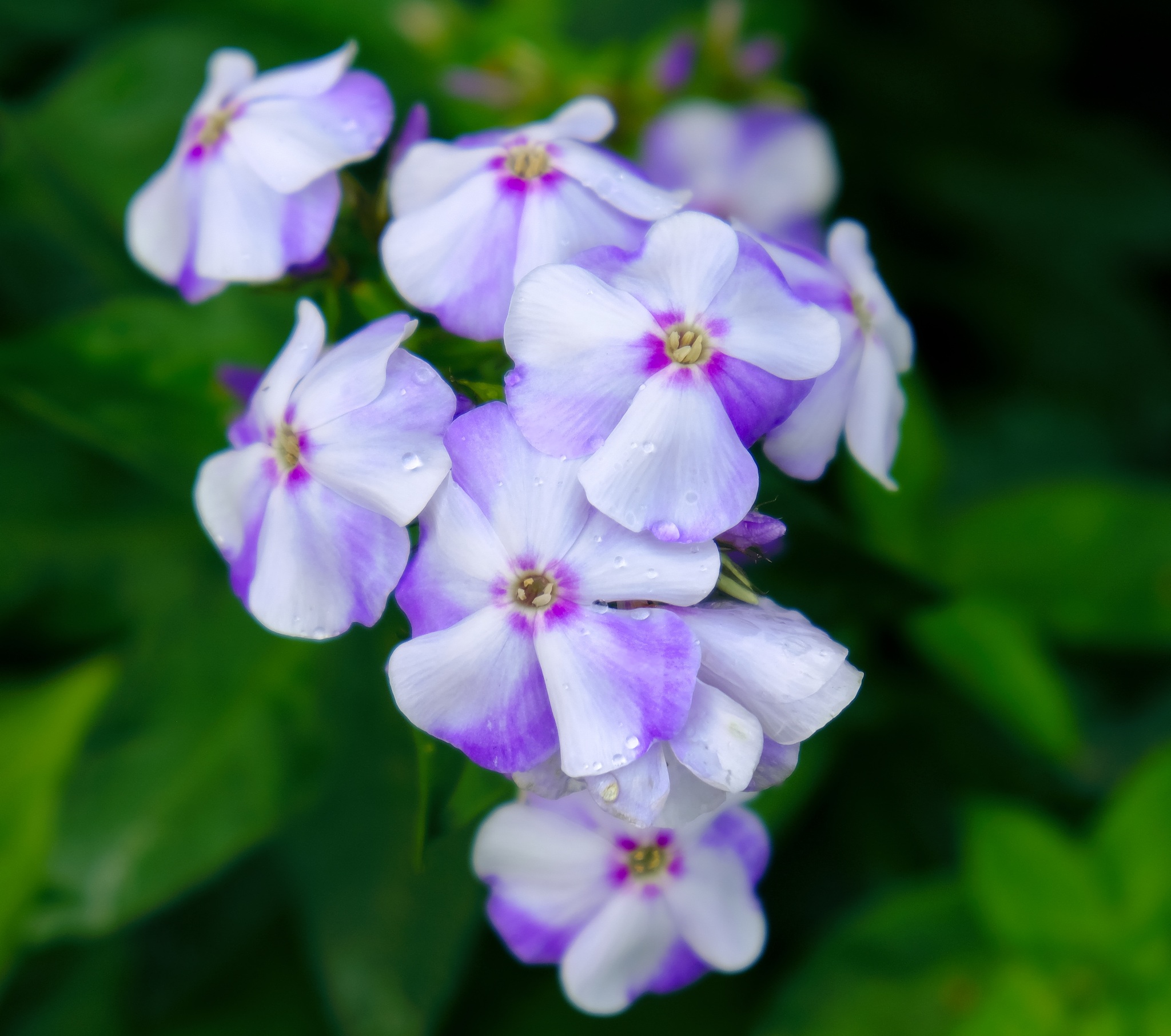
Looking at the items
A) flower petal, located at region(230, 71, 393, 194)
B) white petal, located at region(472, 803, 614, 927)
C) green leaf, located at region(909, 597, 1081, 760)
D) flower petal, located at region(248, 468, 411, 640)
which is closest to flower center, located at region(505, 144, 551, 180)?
flower petal, located at region(230, 71, 393, 194)

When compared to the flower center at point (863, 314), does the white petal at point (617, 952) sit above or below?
below

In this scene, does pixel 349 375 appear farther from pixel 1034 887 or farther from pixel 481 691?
pixel 1034 887

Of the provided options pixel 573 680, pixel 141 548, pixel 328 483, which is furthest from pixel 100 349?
pixel 573 680

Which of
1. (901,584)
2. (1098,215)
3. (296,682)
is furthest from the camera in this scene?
(1098,215)

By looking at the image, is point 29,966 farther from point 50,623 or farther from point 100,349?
point 100,349

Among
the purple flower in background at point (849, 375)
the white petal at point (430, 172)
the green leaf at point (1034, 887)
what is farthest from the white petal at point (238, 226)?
the green leaf at point (1034, 887)

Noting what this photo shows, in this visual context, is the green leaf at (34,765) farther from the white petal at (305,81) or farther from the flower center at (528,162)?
the flower center at (528,162)
